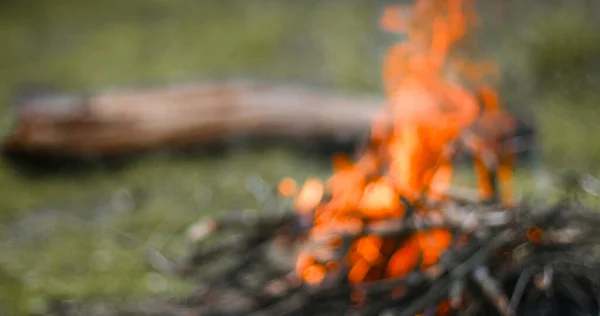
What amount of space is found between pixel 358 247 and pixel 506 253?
0.36 m

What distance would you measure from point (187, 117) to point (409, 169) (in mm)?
2254

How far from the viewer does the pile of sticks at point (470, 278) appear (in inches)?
51.7

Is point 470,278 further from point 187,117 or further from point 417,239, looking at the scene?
point 187,117

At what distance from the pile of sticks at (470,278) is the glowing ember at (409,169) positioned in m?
0.06

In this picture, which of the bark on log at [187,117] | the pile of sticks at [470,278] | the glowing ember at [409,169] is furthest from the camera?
the bark on log at [187,117]

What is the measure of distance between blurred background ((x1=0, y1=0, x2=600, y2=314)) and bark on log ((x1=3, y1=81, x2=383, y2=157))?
5.0 inches

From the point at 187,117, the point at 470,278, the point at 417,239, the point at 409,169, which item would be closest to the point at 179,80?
the point at 187,117

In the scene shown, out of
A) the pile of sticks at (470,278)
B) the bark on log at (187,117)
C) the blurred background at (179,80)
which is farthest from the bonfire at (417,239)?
the bark on log at (187,117)

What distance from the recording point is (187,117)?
3.76m

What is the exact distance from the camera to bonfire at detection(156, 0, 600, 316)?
134cm

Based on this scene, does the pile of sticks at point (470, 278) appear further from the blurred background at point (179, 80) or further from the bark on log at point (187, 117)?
the bark on log at point (187, 117)

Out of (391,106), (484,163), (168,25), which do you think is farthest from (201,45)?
(484,163)

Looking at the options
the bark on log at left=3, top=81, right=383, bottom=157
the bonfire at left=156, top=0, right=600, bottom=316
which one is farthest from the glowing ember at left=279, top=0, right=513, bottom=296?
the bark on log at left=3, top=81, right=383, bottom=157

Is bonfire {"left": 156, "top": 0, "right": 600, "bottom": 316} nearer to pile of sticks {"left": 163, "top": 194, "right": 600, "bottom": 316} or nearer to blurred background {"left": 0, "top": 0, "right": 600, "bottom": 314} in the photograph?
pile of sticks {"left": 163, "top": 194, "right": 600, "bottom": 316}
